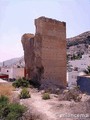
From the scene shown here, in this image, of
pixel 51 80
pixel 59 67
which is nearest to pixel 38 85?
pixel 51 80

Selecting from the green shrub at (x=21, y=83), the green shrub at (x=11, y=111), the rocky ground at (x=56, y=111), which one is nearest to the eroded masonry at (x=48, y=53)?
the green shrub at (x=21, y=83)

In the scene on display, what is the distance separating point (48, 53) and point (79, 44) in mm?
74861

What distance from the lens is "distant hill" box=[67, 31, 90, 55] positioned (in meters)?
86.7

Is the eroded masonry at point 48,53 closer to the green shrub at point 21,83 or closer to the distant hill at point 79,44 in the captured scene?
the green shrub at point 21,83

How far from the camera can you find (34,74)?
19422 mm

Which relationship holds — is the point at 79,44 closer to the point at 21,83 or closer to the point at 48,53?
the point at 48,53

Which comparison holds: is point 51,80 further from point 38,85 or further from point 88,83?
point 88,83

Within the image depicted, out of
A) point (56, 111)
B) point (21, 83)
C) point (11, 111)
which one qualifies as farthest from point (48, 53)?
point (11, 111)

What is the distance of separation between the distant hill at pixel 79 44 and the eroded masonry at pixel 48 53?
65.3 m

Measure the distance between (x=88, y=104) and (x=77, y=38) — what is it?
281 feet

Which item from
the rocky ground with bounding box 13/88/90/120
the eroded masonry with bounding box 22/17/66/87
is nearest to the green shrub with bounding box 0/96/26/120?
the rocky ground with bounding box 13/88/90/120

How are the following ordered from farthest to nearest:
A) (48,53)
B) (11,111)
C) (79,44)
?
(79,44)
(48,53)
(11,111)

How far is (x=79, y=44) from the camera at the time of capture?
91.9 meters

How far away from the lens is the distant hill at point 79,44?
86.7 metres
